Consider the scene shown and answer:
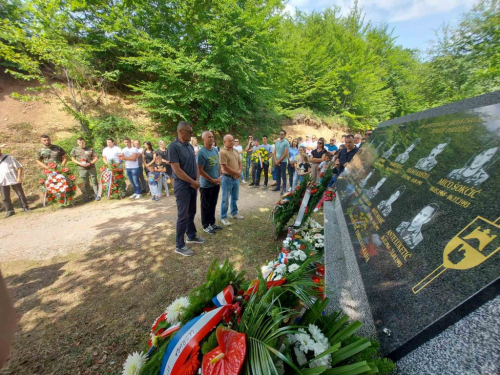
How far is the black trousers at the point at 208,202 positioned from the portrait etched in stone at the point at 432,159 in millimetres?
3254

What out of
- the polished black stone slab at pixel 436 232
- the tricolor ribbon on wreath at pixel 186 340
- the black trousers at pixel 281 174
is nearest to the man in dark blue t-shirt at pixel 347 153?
the black trousers at pixel 281 174

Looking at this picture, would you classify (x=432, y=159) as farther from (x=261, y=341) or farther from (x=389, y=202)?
(x=261, y=341)

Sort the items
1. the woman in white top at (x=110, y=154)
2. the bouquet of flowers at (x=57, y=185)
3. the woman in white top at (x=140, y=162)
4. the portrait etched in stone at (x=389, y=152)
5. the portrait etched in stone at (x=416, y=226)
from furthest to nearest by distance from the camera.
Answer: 1. the woman in white top at (x=140, y=162)
2. the woman in white top at (x=110, y=154)
3. the bouquet of flowers at (x=57, y=185)
4. the portrait etched in stone at (x=389, y=152)
5. the portrait etched in stone at (x=416, y=226)

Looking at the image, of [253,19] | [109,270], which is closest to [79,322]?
[109,270]

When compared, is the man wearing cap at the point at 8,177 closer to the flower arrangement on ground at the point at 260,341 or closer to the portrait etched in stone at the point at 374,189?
the flower arrangement on ground at the point at 260,341

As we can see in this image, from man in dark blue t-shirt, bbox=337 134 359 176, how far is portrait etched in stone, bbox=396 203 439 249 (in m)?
4.18

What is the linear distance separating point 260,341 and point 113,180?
757cm

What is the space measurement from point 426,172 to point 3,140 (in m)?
13.6

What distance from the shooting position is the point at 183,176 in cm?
321

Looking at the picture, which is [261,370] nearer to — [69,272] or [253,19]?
[69,272]

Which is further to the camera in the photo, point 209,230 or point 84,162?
point 84,162

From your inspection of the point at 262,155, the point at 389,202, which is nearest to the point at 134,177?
the point at 262,155

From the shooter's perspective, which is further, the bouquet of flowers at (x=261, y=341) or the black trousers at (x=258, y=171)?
the black trousers at (x=258, y=171)

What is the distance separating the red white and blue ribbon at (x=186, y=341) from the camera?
3.04ft
